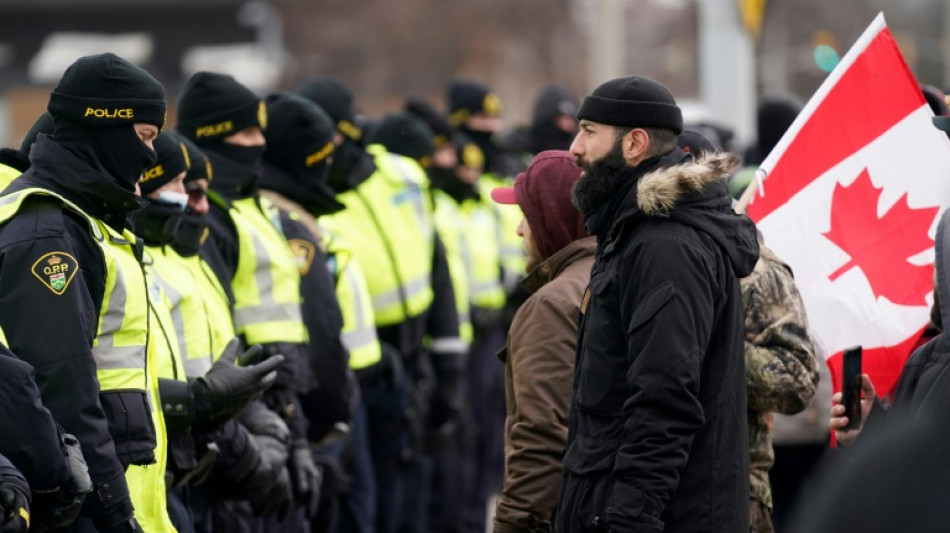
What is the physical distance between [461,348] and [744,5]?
7.95 m

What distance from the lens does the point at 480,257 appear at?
1260cm

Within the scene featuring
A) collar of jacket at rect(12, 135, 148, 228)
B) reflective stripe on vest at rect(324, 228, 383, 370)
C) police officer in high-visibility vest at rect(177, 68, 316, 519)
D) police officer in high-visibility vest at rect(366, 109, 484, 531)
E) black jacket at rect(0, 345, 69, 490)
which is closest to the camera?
black jacket at rect(0, 345, 69, 490)

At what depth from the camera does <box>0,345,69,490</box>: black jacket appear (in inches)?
188

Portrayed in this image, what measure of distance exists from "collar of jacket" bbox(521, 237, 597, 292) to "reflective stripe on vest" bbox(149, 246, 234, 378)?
1.19 metres

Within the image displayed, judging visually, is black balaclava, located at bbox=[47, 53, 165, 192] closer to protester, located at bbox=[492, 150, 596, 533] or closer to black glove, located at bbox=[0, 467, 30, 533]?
black glove, located at bbox=[0, 467, 30, 533]

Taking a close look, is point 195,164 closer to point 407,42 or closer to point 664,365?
point 664,365

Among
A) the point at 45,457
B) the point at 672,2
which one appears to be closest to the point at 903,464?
the point at 45,457

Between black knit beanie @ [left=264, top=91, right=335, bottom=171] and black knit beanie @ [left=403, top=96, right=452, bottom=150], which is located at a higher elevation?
black knit beanie @ [left=264, top=91, right=335, bottom=171]

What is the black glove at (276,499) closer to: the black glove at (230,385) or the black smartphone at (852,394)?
the black glove at (230,385)

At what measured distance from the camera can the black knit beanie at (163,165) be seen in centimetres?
657

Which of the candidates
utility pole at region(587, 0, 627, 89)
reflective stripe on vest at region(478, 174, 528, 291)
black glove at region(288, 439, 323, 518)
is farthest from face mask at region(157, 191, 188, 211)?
utility pole at region(587, 0, 627, 89)

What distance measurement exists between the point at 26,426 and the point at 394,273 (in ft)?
16.8

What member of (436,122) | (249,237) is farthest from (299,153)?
(436,122)

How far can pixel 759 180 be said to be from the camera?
21.9 ft
